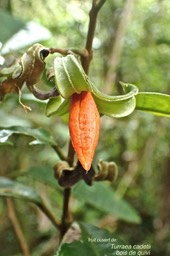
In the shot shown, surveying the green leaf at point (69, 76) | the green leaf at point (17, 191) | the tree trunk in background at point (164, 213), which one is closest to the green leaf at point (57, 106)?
the green leaf at point (69, 76)

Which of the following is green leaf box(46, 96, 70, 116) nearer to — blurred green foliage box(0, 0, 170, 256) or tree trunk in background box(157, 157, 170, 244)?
blurred green foliage box(0, 0, 170, 256)

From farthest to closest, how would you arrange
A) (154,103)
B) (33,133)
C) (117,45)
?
(117,45), (33,133), (154,103)

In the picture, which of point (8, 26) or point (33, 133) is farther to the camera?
point (8, 26)

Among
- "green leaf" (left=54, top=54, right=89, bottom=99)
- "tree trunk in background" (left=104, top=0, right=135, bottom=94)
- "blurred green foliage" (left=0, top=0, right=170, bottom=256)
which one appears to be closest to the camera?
"green leaf" (left=54, top=54, right=89, bottom=99)

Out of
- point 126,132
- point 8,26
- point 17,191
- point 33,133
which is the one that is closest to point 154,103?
point 33,133

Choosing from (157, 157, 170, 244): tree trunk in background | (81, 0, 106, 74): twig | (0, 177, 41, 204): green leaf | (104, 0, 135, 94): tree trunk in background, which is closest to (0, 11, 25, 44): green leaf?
(0, 177, 41, 204): green leaf

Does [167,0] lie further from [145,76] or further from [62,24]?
[62,24]

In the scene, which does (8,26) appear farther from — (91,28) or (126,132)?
(126,132)
